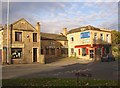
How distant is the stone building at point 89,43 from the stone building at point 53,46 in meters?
1.59

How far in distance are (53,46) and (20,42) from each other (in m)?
12.2

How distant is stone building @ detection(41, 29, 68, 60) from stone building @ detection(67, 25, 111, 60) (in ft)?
5.21

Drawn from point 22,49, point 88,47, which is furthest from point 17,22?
point 88,47

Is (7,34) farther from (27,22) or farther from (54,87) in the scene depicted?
(54,87)

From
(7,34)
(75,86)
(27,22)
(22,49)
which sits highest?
(27,22)

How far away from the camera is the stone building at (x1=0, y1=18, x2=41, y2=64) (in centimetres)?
3316

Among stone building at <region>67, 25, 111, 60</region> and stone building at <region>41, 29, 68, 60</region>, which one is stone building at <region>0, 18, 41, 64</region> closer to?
stone building at <region>41, 29, 68, 60</region>

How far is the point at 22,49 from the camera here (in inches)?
1380

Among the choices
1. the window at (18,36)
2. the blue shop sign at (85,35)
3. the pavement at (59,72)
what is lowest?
the pavement at (59,72)

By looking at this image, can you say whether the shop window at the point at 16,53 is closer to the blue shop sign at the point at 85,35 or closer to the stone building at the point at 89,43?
the stone building at the point at 89,43

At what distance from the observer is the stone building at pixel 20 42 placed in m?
33.2

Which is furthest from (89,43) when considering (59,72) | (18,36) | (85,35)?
(59,72)

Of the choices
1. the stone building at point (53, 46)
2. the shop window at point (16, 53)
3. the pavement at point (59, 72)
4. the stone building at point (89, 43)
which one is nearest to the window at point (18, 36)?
the shop window at point (16, 53)

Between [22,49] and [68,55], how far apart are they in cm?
1671
